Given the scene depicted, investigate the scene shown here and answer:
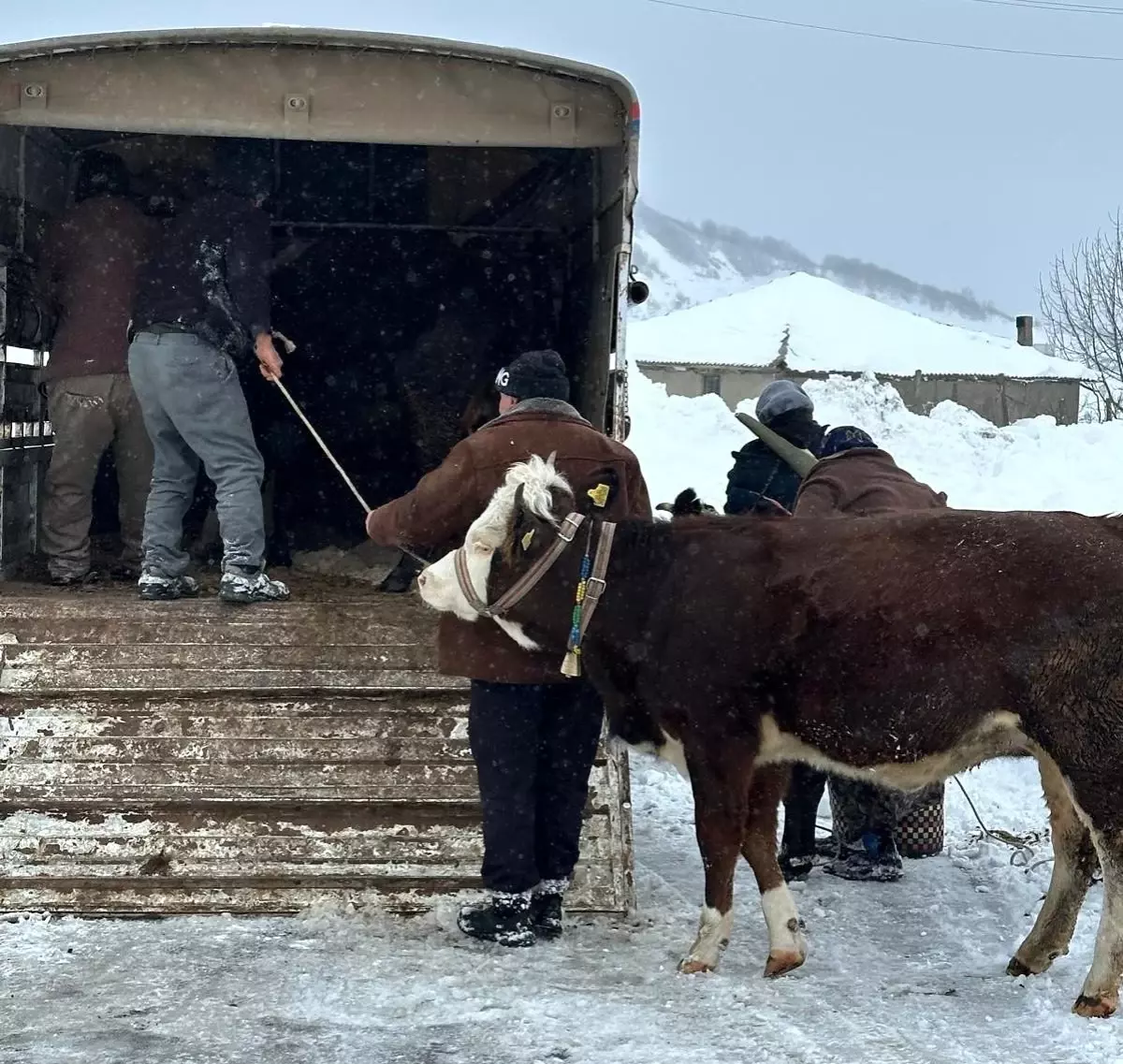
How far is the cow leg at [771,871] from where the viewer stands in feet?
12.9

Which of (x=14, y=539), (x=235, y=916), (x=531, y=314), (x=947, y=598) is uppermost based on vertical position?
(x=531, y=314)

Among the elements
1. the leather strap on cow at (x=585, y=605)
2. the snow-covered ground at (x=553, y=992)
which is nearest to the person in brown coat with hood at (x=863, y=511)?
the snow-covered ground at (x=553, y=992)

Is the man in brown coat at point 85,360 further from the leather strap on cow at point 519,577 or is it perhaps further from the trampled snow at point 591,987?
the leather strap on cow at point 519,577

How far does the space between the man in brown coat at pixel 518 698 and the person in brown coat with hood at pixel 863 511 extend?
977mm

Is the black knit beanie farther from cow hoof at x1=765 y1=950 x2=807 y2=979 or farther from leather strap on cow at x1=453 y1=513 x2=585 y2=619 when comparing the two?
cow hoof at x1=765 y1=950 x2=807 y2=979

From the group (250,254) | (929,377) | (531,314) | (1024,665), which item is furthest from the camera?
(929,377)

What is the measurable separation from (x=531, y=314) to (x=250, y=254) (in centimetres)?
226

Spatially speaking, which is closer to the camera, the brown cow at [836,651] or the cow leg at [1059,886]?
the brown cow at [836,651]

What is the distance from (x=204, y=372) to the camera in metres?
5.34

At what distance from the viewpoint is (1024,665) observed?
3576 millimetres

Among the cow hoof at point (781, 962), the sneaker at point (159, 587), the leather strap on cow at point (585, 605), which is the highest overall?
the leather strap on cow at point (585, 605)

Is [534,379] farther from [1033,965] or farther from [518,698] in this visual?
[1033,965]

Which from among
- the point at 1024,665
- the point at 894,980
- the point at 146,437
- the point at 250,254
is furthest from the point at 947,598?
the point at 146,437

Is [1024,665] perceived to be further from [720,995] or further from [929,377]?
[929,377]
